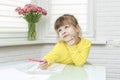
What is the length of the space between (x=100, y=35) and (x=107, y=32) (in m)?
0.06

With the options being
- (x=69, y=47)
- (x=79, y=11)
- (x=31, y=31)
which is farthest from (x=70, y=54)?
(x=79, y=11)

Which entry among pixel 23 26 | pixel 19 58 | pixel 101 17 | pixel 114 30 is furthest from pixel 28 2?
pixel 114 30

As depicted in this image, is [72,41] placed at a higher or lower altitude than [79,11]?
lower

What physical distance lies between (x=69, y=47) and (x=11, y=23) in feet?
1.80

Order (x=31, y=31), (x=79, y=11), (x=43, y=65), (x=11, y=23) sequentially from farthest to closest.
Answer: (x=79, y=11) < (x=31, y=31) < (x=11, y=23) < (x=43, y=65)

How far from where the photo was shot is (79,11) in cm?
194

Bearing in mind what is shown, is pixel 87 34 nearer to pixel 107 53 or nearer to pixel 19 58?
pixel 107 53

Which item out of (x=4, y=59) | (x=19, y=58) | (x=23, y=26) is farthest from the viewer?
(x=23, y=26)

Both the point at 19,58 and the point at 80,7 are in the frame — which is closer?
the point at 19,58

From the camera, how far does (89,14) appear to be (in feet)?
6.22

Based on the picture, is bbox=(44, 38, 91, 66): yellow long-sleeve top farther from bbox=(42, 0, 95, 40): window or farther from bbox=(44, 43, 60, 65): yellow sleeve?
bbox=(42, 0, 95, 40): window

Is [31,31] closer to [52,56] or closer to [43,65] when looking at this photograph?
[52,56]

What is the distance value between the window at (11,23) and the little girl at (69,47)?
40 cm

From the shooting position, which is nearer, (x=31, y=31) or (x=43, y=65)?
(x=43, y=65)
